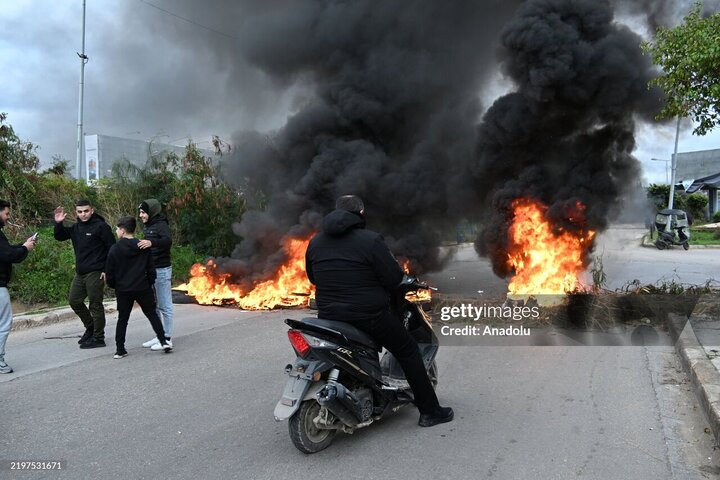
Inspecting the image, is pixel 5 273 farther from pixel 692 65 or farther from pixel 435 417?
pixel 692 65

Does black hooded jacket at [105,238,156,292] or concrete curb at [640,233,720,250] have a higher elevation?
black hooded jacket at [105,238,156,292]

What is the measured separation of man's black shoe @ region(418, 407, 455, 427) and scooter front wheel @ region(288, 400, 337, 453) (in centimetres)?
79

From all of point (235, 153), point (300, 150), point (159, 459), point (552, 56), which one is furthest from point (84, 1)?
point (159, 459)

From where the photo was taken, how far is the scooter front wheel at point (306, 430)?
11.2ft

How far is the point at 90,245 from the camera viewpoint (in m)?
6.34

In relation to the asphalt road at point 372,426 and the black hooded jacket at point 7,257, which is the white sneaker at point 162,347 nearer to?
the asphalt road at point 372,426

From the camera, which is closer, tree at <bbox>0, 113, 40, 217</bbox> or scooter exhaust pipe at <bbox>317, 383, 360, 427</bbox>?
scooter exhaust pipe at <bbox>317, 383, 360, 427</bbox>

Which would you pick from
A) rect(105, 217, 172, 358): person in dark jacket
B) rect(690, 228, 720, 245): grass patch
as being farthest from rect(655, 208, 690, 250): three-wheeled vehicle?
rect(105, 217, 172, 358): person in dark jacket

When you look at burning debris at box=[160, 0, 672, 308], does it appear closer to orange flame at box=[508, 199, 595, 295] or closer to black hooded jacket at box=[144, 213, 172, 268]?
orange flame at box=[508, 199, 595, 295]

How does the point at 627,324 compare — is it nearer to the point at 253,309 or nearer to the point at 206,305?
the point at 253,309

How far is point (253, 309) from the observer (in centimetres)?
Answer: 915

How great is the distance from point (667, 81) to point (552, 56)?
2.60 m

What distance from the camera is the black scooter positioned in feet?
11.2

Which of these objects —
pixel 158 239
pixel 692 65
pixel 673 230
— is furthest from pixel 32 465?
pixel 673 230
